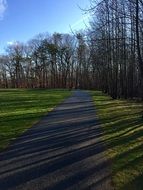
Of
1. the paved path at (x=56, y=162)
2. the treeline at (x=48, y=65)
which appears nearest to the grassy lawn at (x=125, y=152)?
the paved path at (x=56, y=162)

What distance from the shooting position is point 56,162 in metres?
8.64

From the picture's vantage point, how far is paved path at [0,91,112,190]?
6895mm

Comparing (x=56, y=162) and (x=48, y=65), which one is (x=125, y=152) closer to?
(x=56, y=162)

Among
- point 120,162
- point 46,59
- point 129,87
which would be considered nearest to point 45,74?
point 46,59

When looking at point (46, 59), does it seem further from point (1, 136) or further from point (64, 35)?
point (1, 136)

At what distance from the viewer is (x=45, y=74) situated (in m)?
111

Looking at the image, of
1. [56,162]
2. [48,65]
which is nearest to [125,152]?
[56,162]

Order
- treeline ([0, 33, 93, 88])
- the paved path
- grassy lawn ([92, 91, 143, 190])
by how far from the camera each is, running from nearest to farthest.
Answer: the paved path, grassy lawn ([92, 91, 143, 190]), treeline ([0, 33, 93, 88])

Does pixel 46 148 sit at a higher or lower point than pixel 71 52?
lower

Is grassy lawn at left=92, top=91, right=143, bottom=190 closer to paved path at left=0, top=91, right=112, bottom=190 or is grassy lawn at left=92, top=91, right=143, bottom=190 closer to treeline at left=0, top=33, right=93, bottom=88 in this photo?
paved path at left=0, top=91, right=112, bottom=190

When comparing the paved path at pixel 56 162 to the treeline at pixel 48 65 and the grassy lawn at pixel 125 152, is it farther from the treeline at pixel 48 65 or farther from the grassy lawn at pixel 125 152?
the treeline at pixel 48 65

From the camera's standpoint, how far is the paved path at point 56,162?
6.89 meters

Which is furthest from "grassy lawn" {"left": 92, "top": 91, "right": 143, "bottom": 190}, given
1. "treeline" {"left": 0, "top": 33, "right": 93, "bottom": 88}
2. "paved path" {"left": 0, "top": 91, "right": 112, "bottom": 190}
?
"treeline" {"left": 0, "top": 33, "right": 93, "bottom": 88}

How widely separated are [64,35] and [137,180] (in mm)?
105263
